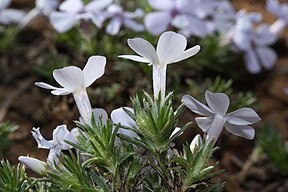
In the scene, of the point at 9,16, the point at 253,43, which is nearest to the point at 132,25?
the point at 9,16

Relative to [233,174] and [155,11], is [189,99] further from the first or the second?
[155,11]

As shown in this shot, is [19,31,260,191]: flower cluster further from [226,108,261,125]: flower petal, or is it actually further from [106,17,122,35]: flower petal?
[106,17,122,35]: flower petal

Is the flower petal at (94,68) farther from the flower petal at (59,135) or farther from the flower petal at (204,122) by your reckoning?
the flower petal at (204,122)

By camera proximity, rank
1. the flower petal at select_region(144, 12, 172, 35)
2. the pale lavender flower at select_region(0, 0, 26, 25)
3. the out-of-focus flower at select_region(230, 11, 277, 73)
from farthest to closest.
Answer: the out-of-focus flower at select_region(230, 11, 277, 73) → the pale lavender flower at select_region(0, 0, 26, 25) → the flower petal at select_region(144, 12, 172, 35)

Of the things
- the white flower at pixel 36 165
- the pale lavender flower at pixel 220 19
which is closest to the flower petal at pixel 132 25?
the pale lavender flower at pixel 220 19

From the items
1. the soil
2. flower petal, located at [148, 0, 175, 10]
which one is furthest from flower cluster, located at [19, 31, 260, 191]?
flower petal, located at [148, 0, 175, 10]

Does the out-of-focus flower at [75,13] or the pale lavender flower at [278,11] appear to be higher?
the out-of-focus flower at [75,13]

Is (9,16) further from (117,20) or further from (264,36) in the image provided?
(264,36)
